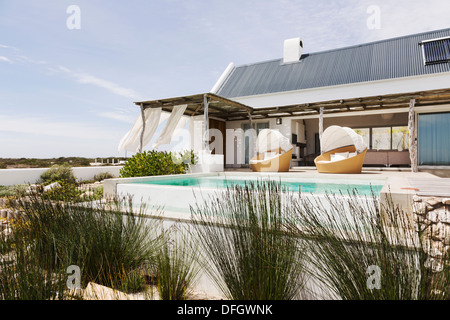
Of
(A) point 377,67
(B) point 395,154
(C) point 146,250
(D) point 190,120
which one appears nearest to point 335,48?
(A) point 377,67

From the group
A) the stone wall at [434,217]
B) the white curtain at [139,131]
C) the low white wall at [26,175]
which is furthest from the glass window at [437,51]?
the low white wall at [26,175]

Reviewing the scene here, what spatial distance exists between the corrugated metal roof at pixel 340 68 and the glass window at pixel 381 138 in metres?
3.35

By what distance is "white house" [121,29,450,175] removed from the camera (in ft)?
35.4

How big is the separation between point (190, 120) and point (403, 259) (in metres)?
12.1

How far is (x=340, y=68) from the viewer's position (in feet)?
44.5

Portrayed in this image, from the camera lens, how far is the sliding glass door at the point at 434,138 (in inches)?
437

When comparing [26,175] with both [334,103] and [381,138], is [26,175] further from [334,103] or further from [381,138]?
[381,138]

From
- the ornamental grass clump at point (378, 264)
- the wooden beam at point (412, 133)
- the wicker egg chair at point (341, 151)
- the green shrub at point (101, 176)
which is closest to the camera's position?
the ornamental grass clump at point (378, 264)

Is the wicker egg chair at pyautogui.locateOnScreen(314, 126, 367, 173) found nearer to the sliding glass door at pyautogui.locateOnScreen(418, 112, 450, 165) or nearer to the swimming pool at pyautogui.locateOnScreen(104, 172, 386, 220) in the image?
the swimming pool at pyautogui.locateOnScreen(104, 172, 386, 220)

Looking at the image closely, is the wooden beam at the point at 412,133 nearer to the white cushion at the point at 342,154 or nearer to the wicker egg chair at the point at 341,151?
the wicker egg chair at the point at 341,151

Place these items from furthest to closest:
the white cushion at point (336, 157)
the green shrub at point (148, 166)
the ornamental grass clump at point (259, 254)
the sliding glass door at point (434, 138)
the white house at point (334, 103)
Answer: the sliding glass door at point (434, 138), the white house at point (334, 103), the white cushion at point (336, 157), the green shrub at point (148, 166), the ornamental grass clump at point (259, 254)

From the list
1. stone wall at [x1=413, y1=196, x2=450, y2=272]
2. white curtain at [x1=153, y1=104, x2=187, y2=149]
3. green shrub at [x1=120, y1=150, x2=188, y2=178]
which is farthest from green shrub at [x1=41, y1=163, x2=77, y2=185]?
stone wall at [x1=413, y1=196, x2=450, y2=272]

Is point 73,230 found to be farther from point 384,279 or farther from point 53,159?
point 53,159

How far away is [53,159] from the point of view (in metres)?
17.8
